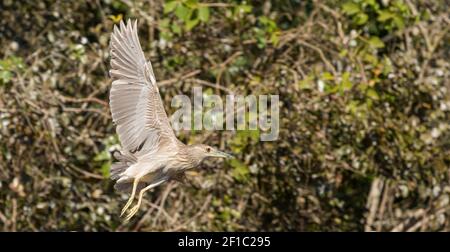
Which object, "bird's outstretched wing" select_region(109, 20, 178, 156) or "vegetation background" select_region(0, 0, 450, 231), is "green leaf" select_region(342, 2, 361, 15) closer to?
"vegetation background" select_region(0, 0, 450, 231)

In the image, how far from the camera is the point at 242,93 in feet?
25.7

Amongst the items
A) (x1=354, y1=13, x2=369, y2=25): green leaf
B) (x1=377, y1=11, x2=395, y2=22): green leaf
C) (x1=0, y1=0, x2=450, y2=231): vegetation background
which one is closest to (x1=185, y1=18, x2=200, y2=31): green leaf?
(x1=0, y1=0, x2=450, y2=231): vegetation background

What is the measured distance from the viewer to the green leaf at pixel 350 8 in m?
8.16

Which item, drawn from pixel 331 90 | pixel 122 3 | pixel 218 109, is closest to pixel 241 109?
pixel 218 109

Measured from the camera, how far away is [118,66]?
616cm

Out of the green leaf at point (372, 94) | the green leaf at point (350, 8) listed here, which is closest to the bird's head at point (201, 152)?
the green leaf at point (372, 94)

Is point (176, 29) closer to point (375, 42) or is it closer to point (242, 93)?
point (242, 93)

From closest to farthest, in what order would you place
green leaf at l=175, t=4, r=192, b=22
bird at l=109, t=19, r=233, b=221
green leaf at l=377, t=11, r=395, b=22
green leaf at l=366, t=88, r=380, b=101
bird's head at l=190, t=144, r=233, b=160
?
bird at l=109, t=19, r=233, b=221 → bird's head at l=190, t=144, r=233, b=160 → green leaf at l=175, t=4, r=192, b=22 → green leaf at l=366, t=88, r=380, b=101 → green leaf at l=377, t=11, r=395, b=22

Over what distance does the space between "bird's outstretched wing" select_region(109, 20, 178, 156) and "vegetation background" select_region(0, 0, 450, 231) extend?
148 centimetres

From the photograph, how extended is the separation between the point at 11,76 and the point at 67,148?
1.90 feet

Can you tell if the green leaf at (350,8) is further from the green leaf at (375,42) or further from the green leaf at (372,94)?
the green leaf at (372,94)

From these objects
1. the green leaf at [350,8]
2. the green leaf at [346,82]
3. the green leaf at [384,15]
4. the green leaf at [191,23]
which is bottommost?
the green leaf at [346,82]

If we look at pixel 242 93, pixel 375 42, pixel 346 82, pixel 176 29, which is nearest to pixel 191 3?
pixel 176 29

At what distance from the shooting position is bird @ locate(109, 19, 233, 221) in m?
6.07
